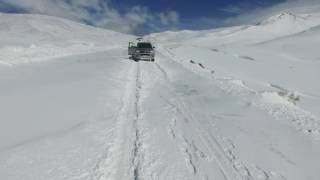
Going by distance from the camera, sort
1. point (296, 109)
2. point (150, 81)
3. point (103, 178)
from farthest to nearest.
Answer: point (150, 81)
point (296, 109)
point (103, 178)

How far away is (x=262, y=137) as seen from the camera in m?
9.05

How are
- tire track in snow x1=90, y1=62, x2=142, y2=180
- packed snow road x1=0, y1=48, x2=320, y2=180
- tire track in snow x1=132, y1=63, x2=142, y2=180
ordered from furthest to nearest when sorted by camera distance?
packed snow road x1=0, y1=48, x2=320, y2=180, tire track in snow x1=132, y1=63, x2=142, y2=180, tire track in snow x1=90, y1=62, x2=142, y2=180

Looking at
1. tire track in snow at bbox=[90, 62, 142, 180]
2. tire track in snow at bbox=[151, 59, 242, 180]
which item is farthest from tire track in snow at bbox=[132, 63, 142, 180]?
tire track in snow at bbox=[151, 59, 242, 180]

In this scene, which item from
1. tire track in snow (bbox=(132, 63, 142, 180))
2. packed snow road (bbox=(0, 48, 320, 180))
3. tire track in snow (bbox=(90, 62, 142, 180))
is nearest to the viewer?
tire track in snow (bbox=(90, 62, 142, 180))

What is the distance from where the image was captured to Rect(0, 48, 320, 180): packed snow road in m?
6.49

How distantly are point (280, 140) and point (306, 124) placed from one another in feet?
6.18

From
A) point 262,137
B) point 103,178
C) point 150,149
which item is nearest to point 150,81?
point 262,137

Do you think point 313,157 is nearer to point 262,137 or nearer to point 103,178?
point 262,137

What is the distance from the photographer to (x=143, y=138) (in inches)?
320

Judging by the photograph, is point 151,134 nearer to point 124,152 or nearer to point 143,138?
point 143,138

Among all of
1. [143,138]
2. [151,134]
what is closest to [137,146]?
[143,138]

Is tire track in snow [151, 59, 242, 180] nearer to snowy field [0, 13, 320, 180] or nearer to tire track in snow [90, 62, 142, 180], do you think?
snowy field [0, 13, 320, 180]

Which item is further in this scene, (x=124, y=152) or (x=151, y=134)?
(x=151, y=134)

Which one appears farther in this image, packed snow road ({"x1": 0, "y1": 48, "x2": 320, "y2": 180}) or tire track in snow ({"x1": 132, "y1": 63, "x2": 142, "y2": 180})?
packed snow road ({"x1": 0, "y1": 48, "x2": 320, "y2": 180})
